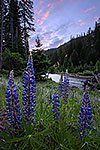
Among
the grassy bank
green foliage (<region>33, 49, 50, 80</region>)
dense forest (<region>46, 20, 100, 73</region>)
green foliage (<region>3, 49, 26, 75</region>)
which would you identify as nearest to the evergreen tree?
green foliage (<region>33, 49, 50, 80</region>)

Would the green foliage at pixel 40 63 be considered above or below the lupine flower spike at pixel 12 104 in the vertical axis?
above

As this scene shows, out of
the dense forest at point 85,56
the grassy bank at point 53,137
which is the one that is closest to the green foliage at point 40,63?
the grassy bank at point 53,137

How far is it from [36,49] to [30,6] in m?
15.1

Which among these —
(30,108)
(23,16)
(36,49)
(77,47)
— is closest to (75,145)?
(30,108)

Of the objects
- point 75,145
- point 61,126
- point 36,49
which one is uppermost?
point 36,49

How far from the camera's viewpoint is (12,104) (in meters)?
1.22

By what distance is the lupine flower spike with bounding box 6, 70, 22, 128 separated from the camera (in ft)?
3.95

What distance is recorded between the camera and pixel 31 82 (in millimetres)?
1345

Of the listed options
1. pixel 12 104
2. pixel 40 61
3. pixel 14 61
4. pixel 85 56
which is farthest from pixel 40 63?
pixel 85 56

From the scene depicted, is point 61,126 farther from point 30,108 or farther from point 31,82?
point 31,82

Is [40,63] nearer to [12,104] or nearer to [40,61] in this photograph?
[40,61]

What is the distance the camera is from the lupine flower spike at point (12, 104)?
121 centimetres

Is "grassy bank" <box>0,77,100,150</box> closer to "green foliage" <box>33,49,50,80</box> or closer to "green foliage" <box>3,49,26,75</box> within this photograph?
"green foliage" <box>33,49,50,80</box>

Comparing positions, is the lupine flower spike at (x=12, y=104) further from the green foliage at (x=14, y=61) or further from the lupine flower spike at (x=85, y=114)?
the green foliage at (x=14, y=61)
